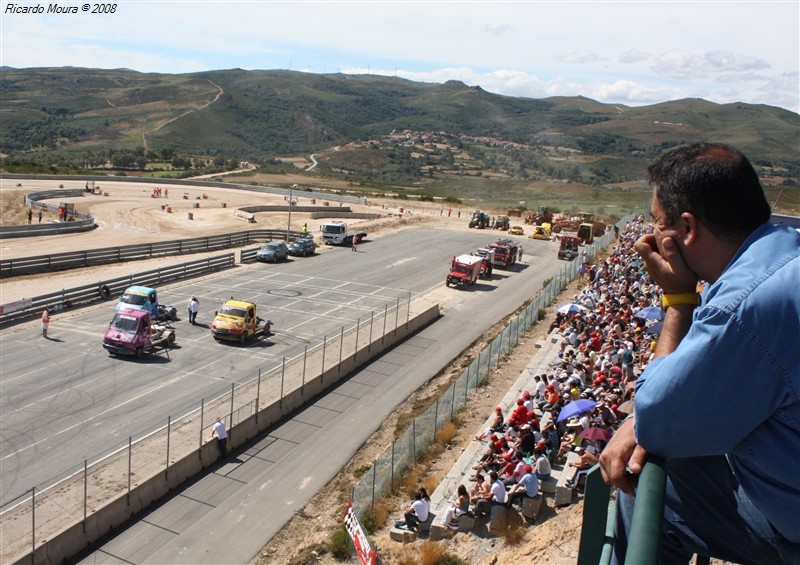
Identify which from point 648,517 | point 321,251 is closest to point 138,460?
point 648,517

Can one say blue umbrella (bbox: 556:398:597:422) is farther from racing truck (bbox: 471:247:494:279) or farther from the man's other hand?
racing truck (bbox: 471:247:494:279)

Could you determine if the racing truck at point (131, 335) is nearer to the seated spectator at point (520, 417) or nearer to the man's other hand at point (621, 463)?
the seated spectator at point (520, 417)

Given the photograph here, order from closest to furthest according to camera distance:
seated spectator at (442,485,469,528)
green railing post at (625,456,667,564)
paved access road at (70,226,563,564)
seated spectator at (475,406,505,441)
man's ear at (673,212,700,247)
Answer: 1. green railing post at (625,456,667,564)
2. man's ear at (673,212,700,247)
3. seated spectator at (442,485,469,528)
4. paved access road at (70,226,563,564)
5. seated spectator at (475,406,505,441)

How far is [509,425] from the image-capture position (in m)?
17.7

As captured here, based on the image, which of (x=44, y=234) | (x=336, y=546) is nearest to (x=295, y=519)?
(x=336, y=546)

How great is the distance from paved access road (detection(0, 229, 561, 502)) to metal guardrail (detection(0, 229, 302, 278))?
737 centimetres

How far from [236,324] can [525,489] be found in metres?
18.4

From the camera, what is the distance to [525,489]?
46.2ft

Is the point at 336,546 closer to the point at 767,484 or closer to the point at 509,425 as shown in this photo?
the point at 509,425

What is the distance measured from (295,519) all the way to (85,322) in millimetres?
19686

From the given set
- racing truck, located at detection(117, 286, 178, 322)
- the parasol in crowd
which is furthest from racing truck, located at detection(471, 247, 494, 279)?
the parasol in crowd

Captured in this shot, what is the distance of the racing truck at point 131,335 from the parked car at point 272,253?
20620mm

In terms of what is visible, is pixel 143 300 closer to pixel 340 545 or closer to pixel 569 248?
pixel 340 545

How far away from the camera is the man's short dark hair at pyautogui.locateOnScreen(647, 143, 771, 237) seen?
91.9 inches
